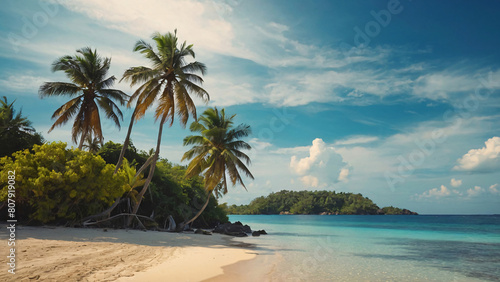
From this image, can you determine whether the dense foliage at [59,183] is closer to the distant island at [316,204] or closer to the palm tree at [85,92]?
the palm tree at [85,92]

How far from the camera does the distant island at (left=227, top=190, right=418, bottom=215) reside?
11656cm

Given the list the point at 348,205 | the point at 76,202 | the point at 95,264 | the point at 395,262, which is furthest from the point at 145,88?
the point at 348,205

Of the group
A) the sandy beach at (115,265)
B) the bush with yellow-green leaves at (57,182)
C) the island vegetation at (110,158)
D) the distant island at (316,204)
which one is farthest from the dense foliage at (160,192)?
the distant island at (316,204)

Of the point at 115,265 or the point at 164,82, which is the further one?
the point at 164,82

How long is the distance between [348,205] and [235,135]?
106726 mm

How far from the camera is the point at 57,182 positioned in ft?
39.3

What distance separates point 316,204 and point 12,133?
11336 cm

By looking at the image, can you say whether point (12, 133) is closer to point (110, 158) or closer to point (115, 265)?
point (110, 158)

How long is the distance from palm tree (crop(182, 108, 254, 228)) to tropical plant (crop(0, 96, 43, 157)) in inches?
371

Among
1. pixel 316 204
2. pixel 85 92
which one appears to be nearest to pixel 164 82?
pixel 85 92

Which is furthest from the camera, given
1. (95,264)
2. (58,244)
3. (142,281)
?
(58,244)

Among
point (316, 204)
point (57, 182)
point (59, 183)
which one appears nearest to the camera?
point (57, 182)

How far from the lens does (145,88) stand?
651 inches

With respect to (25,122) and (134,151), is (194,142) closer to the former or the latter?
(134,151)
